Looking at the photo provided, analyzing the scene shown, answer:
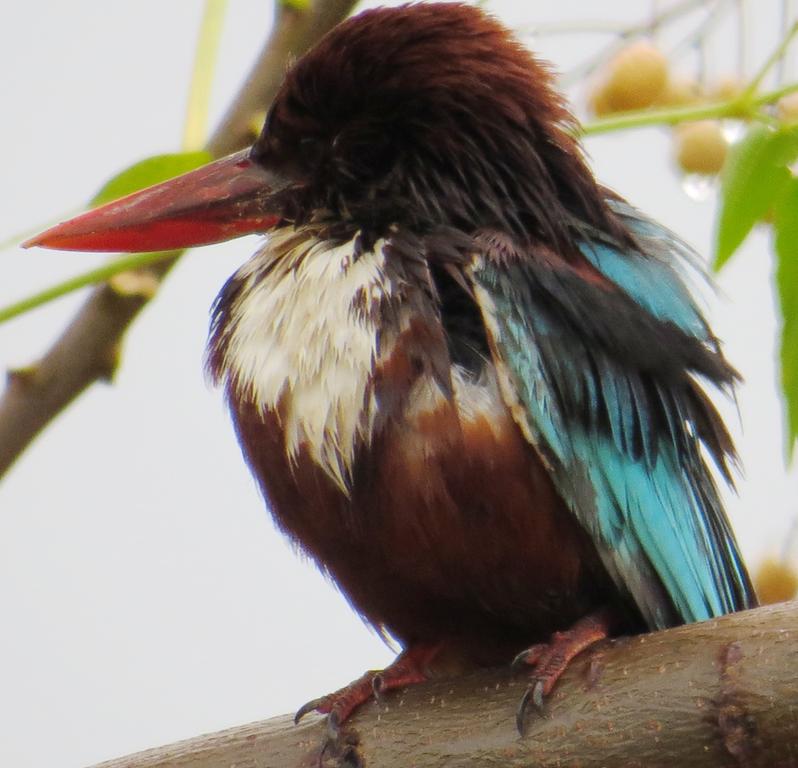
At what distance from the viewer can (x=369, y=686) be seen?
Answer: 1663 millimetres

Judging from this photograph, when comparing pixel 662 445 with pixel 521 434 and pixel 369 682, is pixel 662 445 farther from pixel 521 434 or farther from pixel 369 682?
pixel 369 682

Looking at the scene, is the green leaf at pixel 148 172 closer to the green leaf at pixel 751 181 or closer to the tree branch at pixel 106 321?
the tree branch at pixel 106 321

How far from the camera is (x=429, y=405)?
1568 millimetres

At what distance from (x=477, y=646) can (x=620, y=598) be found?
209 millimetres

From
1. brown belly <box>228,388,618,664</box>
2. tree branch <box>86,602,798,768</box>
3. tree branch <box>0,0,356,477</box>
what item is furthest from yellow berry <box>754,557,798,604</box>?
tree branch <box>0,0,356,477</box>

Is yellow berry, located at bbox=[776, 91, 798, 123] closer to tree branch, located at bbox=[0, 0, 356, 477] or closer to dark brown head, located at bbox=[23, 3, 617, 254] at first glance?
dark brown head, located at bbox=[23, 3, 617, 254]

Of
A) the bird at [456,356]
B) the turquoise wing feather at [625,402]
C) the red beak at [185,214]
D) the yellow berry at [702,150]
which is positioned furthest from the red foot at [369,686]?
the yellow berry at [702,150]

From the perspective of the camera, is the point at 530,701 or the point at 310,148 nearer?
the point at 530,701

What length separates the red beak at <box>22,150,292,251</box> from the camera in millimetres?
1860

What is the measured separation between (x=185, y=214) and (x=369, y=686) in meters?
0.67

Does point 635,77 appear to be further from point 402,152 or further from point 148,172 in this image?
point 148,172

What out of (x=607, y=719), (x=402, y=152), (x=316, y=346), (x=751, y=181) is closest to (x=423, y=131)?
(x=402, y=152)

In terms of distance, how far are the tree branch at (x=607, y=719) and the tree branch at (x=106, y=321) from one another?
40 cm

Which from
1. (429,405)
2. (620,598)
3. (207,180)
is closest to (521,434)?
(429,405)
